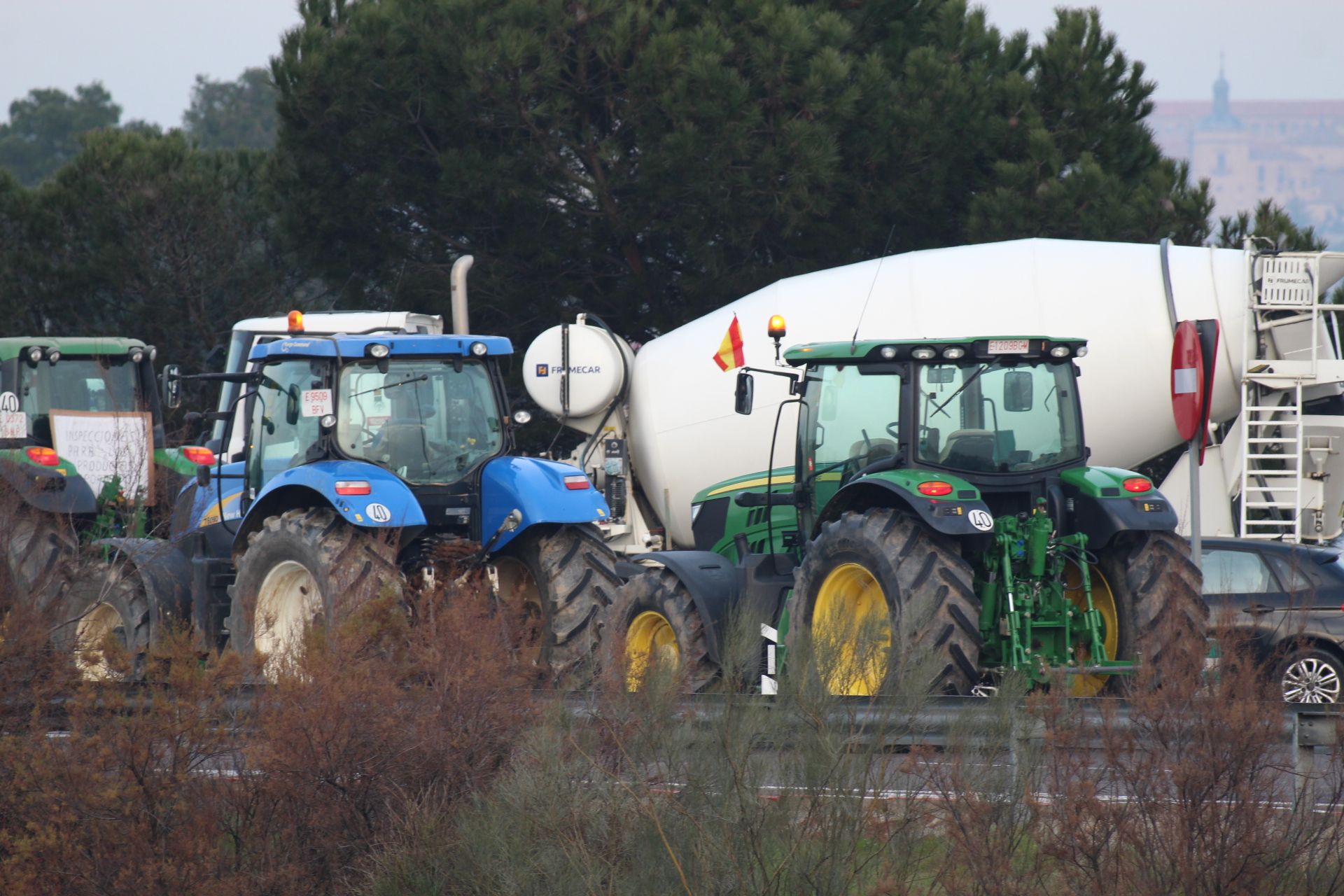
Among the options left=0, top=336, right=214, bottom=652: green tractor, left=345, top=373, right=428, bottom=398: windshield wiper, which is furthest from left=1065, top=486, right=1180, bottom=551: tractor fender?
left=0, top=336, right=214, bottom=652: green tractor

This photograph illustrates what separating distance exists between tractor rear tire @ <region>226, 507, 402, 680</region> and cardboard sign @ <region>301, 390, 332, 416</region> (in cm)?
64

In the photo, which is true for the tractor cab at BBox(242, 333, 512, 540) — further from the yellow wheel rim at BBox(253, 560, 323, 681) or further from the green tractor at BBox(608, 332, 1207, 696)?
the green tractor at BBox(608, 332, 1207, 696)

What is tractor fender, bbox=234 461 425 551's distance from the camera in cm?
963

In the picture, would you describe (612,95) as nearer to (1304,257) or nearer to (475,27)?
(475,27)

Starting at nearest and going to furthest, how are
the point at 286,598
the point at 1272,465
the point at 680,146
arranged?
the point at 286,598 → the point at 1272,465 → the point at 680,146

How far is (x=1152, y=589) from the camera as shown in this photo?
888 centimetres

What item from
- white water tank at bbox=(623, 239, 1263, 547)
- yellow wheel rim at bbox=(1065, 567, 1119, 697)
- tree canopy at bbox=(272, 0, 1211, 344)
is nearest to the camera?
yellow wheel rim at bbox=(1065, 567, 1119, 697)

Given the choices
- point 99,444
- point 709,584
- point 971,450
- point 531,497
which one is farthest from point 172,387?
point 971,450

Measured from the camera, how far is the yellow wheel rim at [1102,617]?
889 cm

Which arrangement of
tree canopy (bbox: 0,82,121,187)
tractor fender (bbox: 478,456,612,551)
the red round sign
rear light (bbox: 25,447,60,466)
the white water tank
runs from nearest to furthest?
the red round sign
tractor fender (bbox: 478,456,612,551)
rear light (bbox: 25,447,60,466)
the white water tank
tree canopy (bbox: 0,82,121,187)

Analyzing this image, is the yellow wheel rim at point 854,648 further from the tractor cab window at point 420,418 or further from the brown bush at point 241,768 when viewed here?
the tractor cab window at point 420,418

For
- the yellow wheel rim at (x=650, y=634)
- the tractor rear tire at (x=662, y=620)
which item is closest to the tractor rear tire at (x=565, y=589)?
the tractor rear tire at (x=662, y=620)

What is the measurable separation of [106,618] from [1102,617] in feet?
23.9

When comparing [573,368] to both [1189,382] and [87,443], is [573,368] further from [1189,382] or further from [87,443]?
[1189,382]
